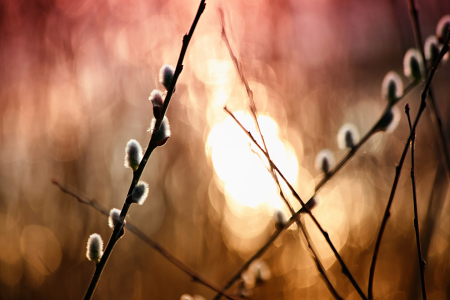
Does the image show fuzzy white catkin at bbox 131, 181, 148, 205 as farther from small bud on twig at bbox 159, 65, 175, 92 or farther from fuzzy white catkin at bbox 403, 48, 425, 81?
fuzzy white catkin at bbox 403, 48, 425, 81

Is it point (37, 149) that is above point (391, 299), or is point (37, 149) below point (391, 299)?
above

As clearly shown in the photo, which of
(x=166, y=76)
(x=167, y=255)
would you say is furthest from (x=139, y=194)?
(x=166, y=76)

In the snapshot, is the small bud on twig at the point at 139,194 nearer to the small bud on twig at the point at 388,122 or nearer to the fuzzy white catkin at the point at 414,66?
the small bud on twig at the point at 388,122

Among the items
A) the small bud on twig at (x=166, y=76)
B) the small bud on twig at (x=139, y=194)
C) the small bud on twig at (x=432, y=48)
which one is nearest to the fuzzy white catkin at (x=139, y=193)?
the small bud on twig at (x=139, y=194)

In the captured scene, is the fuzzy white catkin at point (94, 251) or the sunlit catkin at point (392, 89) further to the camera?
the sunlit catkin at point (392, 89)

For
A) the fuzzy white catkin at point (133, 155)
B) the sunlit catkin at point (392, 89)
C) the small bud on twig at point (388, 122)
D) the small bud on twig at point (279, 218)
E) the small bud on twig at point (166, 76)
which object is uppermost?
the sunlit catkin at point (392, 89)

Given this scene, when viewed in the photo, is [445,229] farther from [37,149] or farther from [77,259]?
[37,149]

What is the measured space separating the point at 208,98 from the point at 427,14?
7.22 feet

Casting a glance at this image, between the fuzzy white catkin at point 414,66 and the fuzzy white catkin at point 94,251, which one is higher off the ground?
the fuzzy white catkin at point 414,66

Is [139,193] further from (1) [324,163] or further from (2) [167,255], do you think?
(1) [324,163]

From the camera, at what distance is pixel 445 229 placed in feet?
7.54

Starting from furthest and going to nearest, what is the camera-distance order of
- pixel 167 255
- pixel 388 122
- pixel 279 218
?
pixel 279 218, pixel 388 122, pixel 167 255

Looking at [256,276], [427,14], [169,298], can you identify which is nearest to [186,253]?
[169,298]

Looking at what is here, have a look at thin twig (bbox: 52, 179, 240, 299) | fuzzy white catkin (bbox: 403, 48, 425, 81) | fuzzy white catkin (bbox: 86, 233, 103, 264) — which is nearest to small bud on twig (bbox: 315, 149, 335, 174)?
fuzzy white catkin (bbox: 403, 48, 425, 81)
